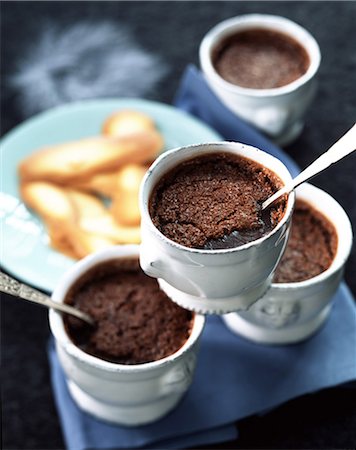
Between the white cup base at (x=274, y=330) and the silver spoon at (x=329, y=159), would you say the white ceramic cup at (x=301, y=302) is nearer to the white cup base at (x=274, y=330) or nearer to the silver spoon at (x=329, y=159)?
the white cup base at (x=274, y=330)

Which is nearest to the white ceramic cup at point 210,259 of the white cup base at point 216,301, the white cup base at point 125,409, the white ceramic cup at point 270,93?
the white cup base at point 216,301

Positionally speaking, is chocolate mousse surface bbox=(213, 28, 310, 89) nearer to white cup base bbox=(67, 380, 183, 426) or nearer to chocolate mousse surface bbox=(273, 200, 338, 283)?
chocolate mousse surface bbox=(273, 200, 338, 283)

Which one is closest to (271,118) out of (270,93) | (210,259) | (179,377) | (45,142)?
(270,93)

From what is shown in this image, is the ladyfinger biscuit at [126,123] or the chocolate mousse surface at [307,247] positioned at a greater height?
the chocolate mousse surface at [307,247]

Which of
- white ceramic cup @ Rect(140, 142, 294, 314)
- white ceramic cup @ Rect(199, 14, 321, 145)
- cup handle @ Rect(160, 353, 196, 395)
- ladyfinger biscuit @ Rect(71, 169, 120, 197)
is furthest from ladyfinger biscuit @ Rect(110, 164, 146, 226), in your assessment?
white ceramic cup @ Rect(140, 142, 294, 314)

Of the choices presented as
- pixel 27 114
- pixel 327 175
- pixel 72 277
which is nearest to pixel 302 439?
pixel 72 277

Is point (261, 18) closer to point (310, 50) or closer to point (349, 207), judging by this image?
point (310, 50)
